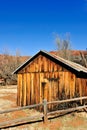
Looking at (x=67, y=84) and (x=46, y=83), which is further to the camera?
(x=46, y=83)

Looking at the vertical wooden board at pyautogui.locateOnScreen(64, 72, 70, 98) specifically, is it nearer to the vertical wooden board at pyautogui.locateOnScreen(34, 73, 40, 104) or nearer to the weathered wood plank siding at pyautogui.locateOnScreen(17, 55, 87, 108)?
the weathered wood plank siding at pyautogui.locateOnScreen(17, 55, 87, 108)

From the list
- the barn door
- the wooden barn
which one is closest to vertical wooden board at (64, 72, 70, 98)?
the wooden barn

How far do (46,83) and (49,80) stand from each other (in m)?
0.37

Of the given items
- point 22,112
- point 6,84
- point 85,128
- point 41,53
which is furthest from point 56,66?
point 6,84

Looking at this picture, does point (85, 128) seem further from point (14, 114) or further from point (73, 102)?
point (14, 114)

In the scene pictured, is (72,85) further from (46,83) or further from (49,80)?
(46,83)

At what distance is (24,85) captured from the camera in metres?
18.5

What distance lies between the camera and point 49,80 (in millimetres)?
17047

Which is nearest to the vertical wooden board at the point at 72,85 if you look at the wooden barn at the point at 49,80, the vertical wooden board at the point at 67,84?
the wooden barn at the point at 49,80

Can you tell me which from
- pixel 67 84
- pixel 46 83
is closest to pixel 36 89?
pixel 46 83

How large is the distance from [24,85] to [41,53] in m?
3.21

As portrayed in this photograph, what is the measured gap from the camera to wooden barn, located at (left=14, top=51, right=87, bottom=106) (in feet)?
52.0

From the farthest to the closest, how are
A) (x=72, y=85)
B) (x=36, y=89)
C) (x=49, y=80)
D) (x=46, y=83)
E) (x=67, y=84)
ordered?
(x=36, y=89) → (x=46, y=83) → (x=49, y=80) → (x=67, y=84) → (x=72, y=85)

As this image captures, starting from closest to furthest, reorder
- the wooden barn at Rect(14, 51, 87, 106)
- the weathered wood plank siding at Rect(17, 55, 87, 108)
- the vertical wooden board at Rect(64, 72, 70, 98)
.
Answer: the wooden barn at Rect(14, 51, 87, 106)
the weathered wood plank siding at Rect(17, 55, 87, 108)
the vertical wooden board at Rect(64, 72, 70, 98)
